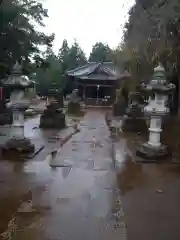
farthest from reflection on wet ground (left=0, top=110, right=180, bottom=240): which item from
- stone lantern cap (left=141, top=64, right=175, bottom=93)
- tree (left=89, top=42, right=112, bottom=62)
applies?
tree (left=89, top=42, right=112, bottom=62)

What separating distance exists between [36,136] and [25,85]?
4.60 meters

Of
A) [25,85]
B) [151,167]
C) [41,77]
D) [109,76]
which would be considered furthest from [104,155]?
[41,77]

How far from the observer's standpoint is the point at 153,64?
55.7 ft

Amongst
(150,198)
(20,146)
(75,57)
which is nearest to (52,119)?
(20,146)

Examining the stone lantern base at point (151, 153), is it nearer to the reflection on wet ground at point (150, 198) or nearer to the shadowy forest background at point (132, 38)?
the reflection on wet ground at point (150, 198)

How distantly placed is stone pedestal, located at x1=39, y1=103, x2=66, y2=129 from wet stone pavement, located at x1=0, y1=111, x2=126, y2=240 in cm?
752

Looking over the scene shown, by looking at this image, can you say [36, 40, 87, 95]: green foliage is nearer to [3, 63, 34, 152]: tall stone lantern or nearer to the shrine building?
the shrine building

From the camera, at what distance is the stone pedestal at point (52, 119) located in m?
18.3

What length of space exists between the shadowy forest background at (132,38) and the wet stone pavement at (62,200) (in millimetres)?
5469

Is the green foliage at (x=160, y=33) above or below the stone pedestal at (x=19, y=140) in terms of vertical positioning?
above

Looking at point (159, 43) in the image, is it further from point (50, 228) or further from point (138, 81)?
point (50, 228)

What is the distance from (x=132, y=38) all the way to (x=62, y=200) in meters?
11.8

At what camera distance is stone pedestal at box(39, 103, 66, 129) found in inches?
719

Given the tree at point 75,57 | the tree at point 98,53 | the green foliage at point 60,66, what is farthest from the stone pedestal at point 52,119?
the tree at point 98,53
